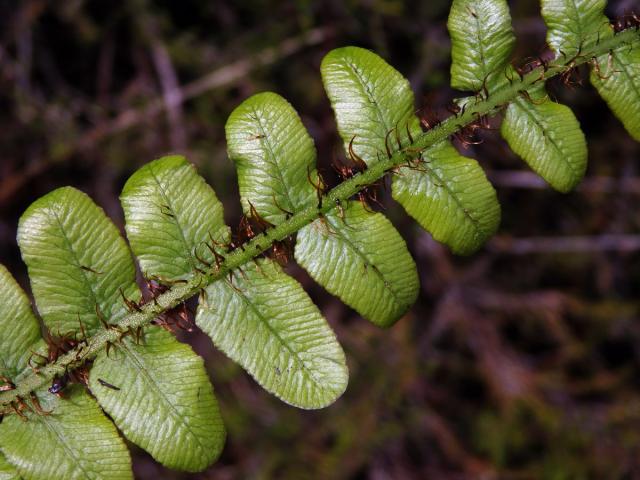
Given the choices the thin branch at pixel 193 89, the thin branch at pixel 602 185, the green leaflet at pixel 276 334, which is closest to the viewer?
the green leaflet at pixel 276 334

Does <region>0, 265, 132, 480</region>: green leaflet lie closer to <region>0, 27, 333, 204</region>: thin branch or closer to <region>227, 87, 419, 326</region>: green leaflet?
<region>227, 87, 419, 326</region>: green leaflet

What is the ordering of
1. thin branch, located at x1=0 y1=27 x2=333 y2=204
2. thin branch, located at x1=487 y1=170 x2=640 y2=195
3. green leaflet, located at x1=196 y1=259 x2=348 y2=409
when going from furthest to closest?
thin branch, located at x1=487 y1=170 x2=640 y2=195
thin branch, located at x1=0 y1=27 x2=333 y2=204
green leaflet, located at x1=196 y1=259 x2=348 y2=409

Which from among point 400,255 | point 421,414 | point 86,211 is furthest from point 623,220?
point 86,211

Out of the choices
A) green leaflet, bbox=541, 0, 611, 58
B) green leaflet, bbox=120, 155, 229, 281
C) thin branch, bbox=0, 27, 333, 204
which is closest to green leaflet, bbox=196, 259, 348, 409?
green leaflet, bbox=120, 155, 229, 281

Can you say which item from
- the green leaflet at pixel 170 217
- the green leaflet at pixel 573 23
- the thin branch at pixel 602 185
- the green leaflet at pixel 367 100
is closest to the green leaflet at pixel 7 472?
the green leaflet at pixel 170 217

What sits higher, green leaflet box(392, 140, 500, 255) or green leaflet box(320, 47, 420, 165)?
green leaflet box(320, 47, 420, 165)

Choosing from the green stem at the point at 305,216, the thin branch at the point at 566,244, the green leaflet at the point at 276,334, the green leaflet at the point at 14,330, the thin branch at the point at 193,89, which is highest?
the thin branch at the point at 193,89

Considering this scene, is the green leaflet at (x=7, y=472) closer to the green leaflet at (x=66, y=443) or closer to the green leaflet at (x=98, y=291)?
the green leaflet at (x=66, y=443)
